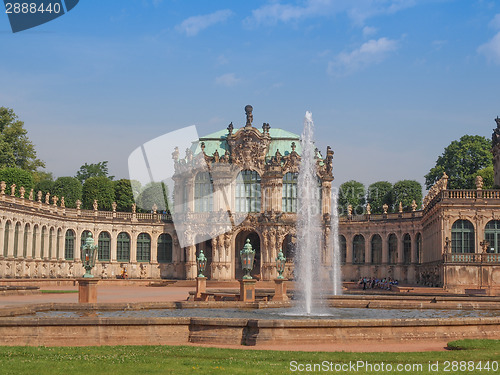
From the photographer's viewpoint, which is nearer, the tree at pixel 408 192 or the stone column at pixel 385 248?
the stone column at pixel 385 248

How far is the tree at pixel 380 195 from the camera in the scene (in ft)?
341

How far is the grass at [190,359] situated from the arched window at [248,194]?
2510 inches

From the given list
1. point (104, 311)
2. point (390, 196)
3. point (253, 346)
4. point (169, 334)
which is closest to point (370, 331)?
point (253, 346)

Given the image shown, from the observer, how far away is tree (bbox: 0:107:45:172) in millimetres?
88812

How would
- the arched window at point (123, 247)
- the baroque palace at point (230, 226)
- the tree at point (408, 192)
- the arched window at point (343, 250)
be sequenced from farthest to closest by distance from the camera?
the tree at point (408, 192) < the arched window at point (343, 250) < the arched window at point (123, 247) < the baroque palace at point (230, 226)

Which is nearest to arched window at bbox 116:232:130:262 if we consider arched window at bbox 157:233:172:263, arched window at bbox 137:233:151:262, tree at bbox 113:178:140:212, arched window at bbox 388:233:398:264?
arched window at bbox 137:233:151:262

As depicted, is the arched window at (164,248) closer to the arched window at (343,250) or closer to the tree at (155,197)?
the tree at (155,197)

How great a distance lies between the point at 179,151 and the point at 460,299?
5463 cm

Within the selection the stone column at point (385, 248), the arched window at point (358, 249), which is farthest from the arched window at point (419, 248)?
the arched window at point (358, 249)

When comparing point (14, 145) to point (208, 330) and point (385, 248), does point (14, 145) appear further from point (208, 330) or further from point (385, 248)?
point (208, 330)

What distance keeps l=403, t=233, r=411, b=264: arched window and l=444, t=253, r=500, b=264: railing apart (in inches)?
899

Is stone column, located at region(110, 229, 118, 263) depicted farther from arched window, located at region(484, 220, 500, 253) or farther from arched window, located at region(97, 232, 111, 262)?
arched window, located at region(484, 220, 500, 253)

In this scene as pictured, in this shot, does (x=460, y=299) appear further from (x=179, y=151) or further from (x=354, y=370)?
(x=179, y=151)

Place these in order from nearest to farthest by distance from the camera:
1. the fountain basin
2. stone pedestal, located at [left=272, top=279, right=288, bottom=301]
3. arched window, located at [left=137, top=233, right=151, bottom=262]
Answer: the fountain basin
stone pedestal, located at [left=272, top=279, right=288, bottom=301]
arched window, located at [left=137, top=233, right=151, bottom=262]
